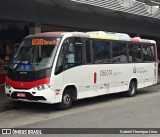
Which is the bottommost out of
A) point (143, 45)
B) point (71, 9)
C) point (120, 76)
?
point (120, 76)

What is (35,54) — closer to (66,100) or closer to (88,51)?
(66,100)

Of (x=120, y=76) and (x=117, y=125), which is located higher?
Answer: (x=120, y=76)

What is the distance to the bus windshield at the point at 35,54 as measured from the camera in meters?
11.5

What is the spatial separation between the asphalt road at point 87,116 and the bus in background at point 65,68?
1.60 ft

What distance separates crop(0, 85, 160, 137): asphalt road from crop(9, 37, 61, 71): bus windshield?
1.46 m

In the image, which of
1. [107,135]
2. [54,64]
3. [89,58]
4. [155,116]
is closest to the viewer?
[107,135]

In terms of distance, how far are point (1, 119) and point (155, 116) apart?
436cm

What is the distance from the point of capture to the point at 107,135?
7.98 metres

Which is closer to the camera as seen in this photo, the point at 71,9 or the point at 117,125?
the point at 117,125

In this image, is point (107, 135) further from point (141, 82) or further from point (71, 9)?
point (71, 9)

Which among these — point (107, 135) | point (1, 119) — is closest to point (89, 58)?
point (1, 119)

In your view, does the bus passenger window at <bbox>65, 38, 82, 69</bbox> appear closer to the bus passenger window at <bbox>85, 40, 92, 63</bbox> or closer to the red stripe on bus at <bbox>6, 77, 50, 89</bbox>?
the bus passenger window at <bbox>85, 40, 92, 63</bbox>

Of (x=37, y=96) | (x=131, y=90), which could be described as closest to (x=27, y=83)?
(x=37, y=96)

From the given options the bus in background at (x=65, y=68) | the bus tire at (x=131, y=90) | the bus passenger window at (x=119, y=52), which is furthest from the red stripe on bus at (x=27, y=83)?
the bus tire at (x=131, y=90)
